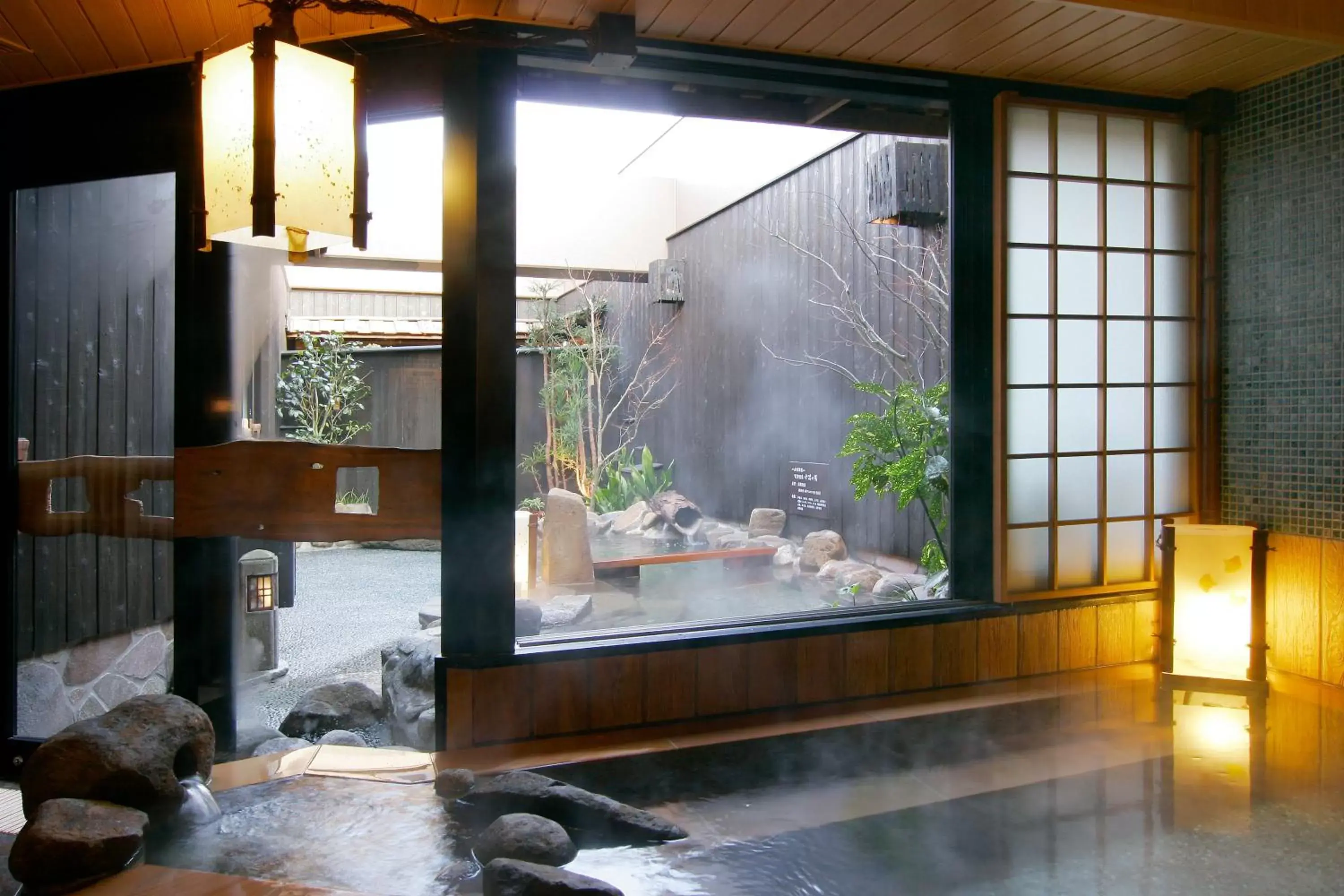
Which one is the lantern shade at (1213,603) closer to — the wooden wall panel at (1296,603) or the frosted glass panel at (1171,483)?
the wooden wall panel at (1296,603)

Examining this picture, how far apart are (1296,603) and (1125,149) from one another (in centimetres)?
195

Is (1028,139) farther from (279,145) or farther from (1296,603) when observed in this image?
(279,145)

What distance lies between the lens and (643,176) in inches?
363

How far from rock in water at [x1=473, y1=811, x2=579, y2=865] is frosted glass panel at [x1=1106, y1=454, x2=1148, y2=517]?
2687 mm

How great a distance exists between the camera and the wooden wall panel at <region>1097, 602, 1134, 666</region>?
355 centimetres

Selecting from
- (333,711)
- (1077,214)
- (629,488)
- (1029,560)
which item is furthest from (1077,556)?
(629,488)

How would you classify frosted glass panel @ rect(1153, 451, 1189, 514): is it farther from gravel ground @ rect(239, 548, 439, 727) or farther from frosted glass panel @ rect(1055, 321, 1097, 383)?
gravel ground @ rect(239, 548, 439, 727)

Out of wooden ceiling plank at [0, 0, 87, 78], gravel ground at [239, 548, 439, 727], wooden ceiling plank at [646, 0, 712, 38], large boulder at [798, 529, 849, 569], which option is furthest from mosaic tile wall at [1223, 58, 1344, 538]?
wooden ceiling plank at [0, 0, 87, 78]

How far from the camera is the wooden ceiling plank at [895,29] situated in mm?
2711

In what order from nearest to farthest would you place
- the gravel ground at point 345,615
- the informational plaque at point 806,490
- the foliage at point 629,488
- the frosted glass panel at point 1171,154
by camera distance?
the frosted glass panel at point 1171,154 → the gravel ground at point 345,615 → the informational plaque at point 806,490 → the foliage at point 629,488

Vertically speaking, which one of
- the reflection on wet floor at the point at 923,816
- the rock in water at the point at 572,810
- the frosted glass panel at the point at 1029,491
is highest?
the frosted glass panel at the point at 1029,491

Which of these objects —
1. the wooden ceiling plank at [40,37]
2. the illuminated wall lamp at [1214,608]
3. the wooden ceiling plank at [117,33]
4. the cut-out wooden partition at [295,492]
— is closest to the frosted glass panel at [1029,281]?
the illuminated wall lamp at [1214,608]

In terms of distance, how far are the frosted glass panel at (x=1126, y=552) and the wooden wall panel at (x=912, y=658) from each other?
3.01ft

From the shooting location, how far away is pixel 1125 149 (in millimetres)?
3598
